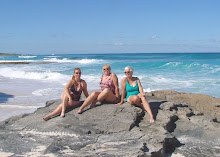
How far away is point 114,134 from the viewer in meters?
4.65

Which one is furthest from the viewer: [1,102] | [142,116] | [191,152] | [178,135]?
[1,102]

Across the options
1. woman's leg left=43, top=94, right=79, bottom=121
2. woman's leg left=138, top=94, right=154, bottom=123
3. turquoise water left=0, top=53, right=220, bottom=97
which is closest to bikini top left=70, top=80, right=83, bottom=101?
woman's leg left=43, top=94, right=79, bottom=121

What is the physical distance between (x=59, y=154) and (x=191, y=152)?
89.0 inches

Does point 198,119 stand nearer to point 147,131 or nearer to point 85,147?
point 147,131

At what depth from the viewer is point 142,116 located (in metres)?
5.46

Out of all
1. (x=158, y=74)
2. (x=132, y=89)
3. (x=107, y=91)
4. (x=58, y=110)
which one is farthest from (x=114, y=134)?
(x=158, y=74)

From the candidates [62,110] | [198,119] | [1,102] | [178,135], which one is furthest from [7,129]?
[1,102]

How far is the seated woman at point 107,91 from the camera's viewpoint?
18.3 ft

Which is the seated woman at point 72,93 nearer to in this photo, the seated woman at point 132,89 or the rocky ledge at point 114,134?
the rocky ledge at point 114,134

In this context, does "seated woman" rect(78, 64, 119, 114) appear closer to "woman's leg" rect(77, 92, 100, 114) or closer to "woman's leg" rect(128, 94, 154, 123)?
"woman's leg" rect(77, 92, 100, 114)

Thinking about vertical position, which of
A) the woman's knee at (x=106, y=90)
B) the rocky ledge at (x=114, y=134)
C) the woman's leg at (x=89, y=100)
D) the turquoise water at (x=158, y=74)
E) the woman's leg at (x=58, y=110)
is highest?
the woman's knee at (x=106, y=90)

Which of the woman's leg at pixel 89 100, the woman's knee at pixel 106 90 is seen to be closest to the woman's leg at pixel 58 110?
the woman's leg at pixel 89 100

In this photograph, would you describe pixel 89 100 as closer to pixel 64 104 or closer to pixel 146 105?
pixel 64 104

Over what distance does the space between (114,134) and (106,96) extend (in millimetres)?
1218
